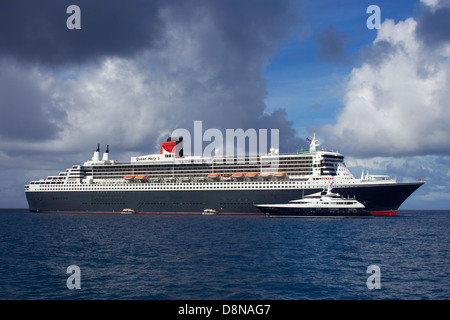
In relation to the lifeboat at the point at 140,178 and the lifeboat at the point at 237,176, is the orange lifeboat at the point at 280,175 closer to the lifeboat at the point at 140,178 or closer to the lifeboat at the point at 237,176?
the lifeboat at the point at 237,176

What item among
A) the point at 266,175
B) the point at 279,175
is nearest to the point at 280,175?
the point at 279,175

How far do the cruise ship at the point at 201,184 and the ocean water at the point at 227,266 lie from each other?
2776 centimetres

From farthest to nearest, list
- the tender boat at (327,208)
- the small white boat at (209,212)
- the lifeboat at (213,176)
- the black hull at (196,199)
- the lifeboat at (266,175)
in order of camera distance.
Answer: the lifeboat at (213,176), the lifeboat at (266,175), the small white boat at (209,212), the black hull at (196,199), the tender boat at (327,208)

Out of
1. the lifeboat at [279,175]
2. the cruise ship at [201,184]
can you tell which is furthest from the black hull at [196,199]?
the lifeboat at [279,175]

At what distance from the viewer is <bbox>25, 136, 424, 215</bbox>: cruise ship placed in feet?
236

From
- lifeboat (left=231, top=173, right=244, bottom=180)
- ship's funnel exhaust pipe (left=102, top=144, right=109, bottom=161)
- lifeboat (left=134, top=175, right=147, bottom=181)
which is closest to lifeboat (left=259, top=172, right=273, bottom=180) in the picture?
lifeboat (left=231, top=173, right=244, bottom=180)

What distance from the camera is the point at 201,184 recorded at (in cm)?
8388

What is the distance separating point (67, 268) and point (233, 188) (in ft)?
178

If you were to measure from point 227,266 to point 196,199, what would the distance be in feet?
183

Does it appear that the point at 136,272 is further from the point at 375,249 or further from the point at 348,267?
the point at 375,249

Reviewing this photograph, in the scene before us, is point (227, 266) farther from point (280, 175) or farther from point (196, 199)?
point (196, 199)

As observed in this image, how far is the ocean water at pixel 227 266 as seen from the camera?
69.7ft

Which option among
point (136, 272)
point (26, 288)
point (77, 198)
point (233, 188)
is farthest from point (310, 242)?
point (77, 198)
